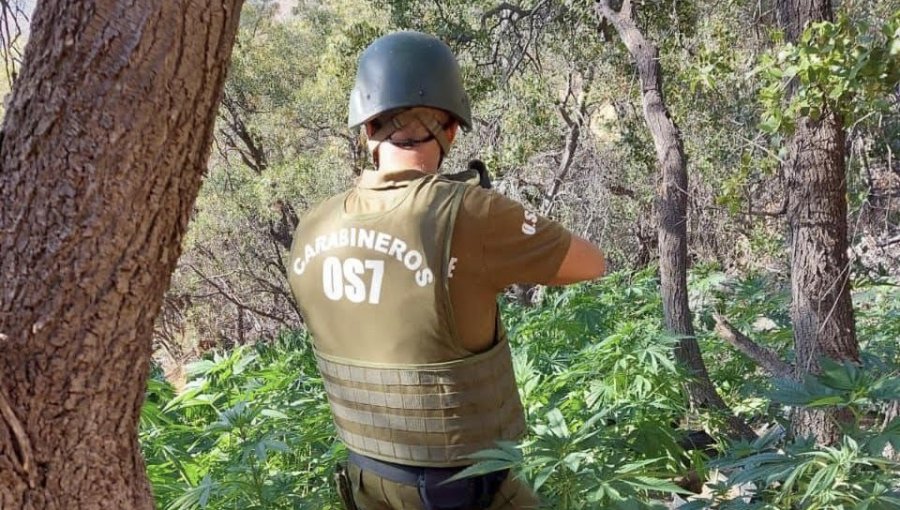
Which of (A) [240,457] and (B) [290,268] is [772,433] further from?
(A) [240,457]

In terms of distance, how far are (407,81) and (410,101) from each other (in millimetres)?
68

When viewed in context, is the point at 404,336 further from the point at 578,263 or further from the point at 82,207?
the point at 82,207

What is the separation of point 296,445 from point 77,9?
1815 millimetres

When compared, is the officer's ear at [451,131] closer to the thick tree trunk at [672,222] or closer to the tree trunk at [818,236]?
the tree trunk at [818,236]

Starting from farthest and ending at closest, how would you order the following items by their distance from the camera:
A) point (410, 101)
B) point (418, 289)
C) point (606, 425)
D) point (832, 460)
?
point (606, 425), point (410, 101), point (418, 289), point (832, 460)

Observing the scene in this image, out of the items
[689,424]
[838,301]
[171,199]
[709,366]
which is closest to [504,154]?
[709,366]

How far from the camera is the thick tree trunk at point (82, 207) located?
122cm

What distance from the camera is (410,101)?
1934mm

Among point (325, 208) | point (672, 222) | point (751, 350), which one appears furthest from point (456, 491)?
point (672, 222)

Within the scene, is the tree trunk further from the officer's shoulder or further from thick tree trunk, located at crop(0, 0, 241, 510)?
thick tree trunk, located at crop(0, 0, 241, 510)

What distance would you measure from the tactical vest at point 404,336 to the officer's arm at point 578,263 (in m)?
0.22

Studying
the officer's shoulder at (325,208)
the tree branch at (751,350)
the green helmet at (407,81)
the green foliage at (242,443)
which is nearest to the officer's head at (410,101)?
the green helmet at (407,81)

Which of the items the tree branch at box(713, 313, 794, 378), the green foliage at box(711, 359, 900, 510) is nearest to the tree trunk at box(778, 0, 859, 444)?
the tree branch at box(713, 313, 794, 378)

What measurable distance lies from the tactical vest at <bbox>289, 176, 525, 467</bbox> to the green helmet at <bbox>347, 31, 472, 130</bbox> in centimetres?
24
